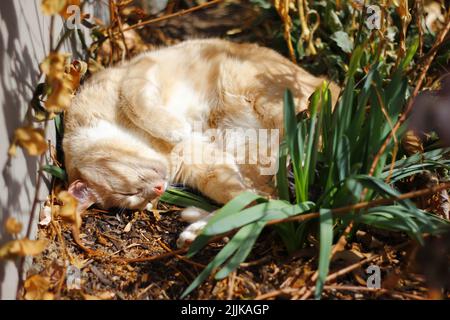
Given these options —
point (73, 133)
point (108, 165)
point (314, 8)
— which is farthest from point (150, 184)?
point (314, 8)

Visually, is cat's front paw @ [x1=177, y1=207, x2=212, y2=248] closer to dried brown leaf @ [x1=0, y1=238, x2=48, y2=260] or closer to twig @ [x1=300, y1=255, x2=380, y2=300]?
twig @ [x1=300, y1=255, x2=380, y2=300]

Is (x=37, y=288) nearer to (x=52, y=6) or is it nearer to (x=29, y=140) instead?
(x=29, y=140)

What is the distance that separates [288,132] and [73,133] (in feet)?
4.31

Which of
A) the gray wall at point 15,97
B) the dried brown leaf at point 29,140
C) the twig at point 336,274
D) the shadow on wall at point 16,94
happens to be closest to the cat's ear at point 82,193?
the gray wall at point 15,97

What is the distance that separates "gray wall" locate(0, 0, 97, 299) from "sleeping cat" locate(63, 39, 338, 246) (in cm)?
42

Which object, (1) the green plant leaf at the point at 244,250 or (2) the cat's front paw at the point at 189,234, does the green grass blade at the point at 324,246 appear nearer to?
(1) the green plant leaf at the point at 244,250

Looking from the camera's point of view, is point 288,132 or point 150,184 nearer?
point 288,132

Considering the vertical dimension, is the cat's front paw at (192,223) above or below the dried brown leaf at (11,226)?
below

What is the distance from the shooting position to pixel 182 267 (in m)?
2.42

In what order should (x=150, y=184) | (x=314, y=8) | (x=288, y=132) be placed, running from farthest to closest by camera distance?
1. (x=314, y=8)
2. (x=150, y=184)
3. (x=288, y=132)

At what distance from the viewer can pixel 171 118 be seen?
2.98 m

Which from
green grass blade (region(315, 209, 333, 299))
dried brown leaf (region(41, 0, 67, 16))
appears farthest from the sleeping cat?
dried brown leaf (region(41, 0, 67, 16))

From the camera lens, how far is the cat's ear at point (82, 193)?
278cm
